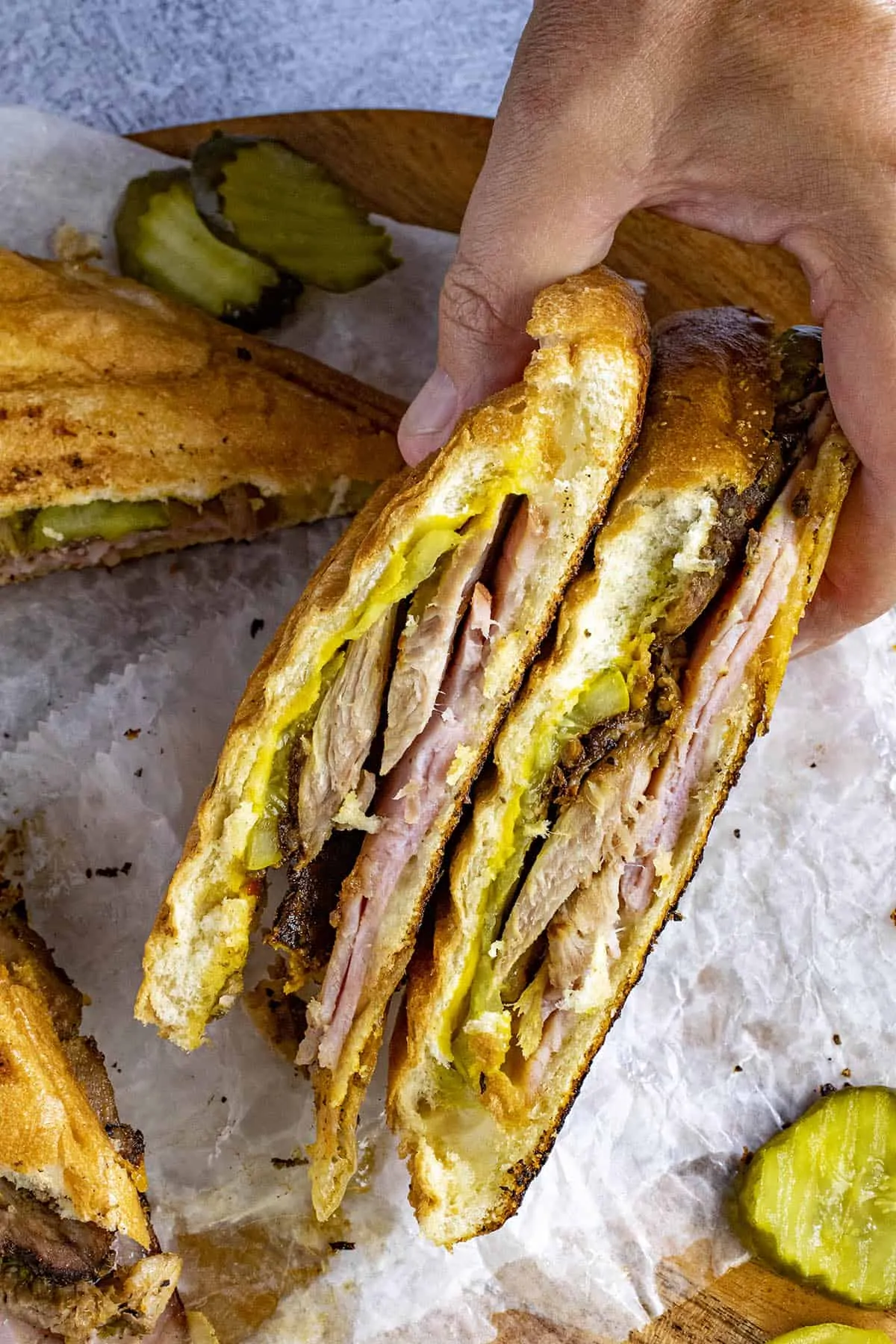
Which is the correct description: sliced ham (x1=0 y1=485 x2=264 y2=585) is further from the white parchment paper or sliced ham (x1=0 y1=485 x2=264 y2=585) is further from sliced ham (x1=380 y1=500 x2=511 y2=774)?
sliced ham (x1=380 y1=500 x2=511 y2=774)

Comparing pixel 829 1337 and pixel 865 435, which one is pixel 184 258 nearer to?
pixel 865 435

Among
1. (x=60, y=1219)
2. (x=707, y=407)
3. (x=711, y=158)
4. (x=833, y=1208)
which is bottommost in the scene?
(x=60, y=1219)

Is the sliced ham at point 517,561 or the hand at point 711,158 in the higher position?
the hand at point 711,158

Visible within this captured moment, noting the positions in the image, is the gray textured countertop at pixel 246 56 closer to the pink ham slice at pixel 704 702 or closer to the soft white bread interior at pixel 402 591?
the soft white bread interior at pixel 402 591

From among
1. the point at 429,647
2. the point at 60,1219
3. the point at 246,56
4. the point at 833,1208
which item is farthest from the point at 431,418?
the point at 833,1208

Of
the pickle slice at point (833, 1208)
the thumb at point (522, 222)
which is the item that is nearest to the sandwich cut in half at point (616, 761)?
the thumb at point (522, 222)

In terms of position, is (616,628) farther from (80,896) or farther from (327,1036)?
(80,896)

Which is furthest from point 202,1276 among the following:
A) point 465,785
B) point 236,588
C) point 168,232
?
point 168,232
